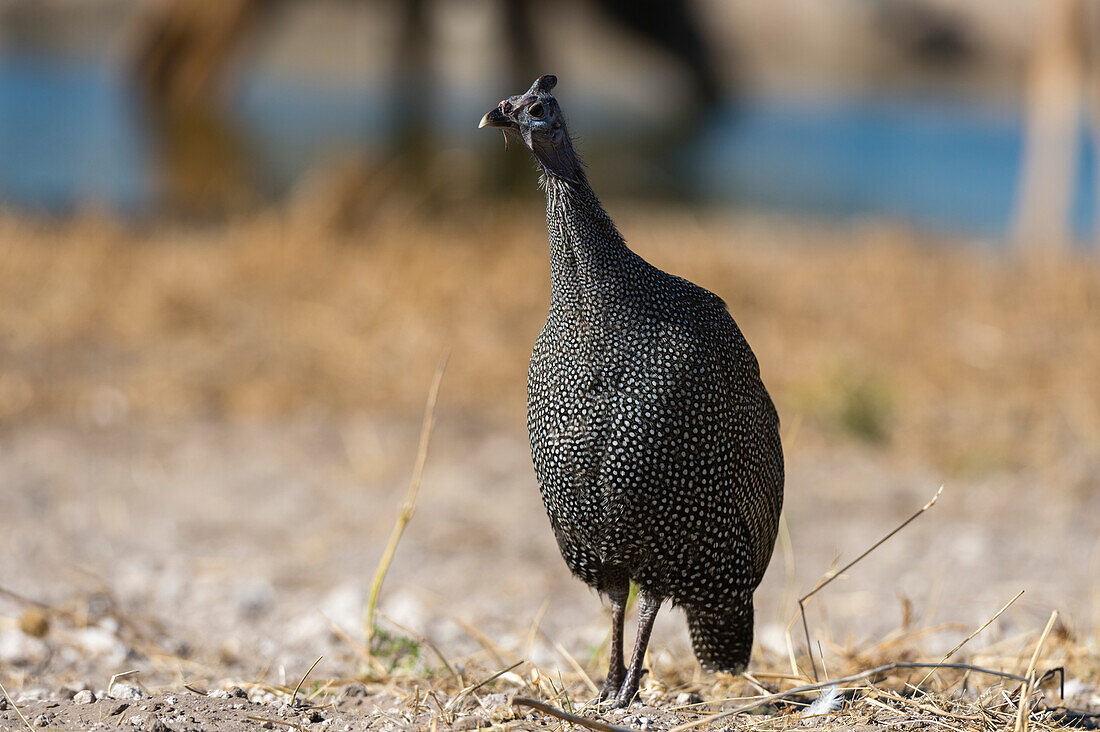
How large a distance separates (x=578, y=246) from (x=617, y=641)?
1.01m

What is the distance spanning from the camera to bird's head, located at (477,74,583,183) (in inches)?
108

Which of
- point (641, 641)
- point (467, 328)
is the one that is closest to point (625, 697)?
point (641, 641)

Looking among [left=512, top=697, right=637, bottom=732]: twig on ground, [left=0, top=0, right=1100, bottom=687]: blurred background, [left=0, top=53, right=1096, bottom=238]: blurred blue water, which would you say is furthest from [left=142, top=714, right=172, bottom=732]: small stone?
[left=0, top=53, right=1096, bottom=238]: blurred blue water

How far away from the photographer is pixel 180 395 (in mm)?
6586

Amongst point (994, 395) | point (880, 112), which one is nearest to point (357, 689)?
point (994, 395)

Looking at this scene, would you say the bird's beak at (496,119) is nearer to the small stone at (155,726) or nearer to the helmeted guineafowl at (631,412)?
the helmeted guineafowl at (631,412)

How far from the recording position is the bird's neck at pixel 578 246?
2.80m

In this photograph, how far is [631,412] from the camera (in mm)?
2736

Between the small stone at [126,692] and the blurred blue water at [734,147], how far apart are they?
24.3ft

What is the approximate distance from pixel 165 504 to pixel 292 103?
61.4 feet

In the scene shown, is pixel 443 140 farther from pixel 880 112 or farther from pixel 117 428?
pixel 880 112

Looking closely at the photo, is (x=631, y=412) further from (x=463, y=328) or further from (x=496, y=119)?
(x=463, y=328)

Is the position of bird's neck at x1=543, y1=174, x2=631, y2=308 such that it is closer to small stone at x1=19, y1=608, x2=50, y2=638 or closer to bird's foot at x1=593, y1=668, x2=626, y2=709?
bird's foot at x1=593, y1=668, x2=626, y2=709

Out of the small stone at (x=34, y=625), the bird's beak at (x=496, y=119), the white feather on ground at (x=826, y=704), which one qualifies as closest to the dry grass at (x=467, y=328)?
the white feather on ground at (x=826, y=704)
